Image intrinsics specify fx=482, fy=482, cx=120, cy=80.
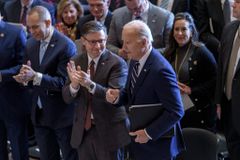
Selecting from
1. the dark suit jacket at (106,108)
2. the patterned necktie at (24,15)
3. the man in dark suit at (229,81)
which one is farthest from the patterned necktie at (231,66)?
the patterned necktie at (24,15)

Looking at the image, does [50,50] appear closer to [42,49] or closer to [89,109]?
[42,49]

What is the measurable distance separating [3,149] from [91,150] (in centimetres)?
122

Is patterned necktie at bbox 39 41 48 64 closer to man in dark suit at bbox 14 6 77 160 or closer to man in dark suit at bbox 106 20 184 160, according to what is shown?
man in dark suit at bbox 14 6 77 160

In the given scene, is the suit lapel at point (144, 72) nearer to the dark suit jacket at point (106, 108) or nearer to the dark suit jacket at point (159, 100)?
the dark suit jacket at point (159, 100)

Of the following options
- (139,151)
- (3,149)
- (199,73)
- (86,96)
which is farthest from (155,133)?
(3,149)

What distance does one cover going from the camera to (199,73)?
3670 millimetres

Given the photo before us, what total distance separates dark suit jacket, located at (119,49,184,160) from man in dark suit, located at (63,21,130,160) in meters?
0.31

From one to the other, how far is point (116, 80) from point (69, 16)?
1.38 meters

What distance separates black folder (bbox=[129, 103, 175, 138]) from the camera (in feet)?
9.16

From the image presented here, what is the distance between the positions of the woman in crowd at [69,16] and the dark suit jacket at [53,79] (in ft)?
2.27

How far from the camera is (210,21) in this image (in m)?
4.46

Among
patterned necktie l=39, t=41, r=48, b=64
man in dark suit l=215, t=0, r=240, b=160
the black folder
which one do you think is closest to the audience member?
→ patterned necktie l=39, t=41, r=48, b=64

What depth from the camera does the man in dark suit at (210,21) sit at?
4.39m

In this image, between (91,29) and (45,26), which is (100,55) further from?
(45,26)
